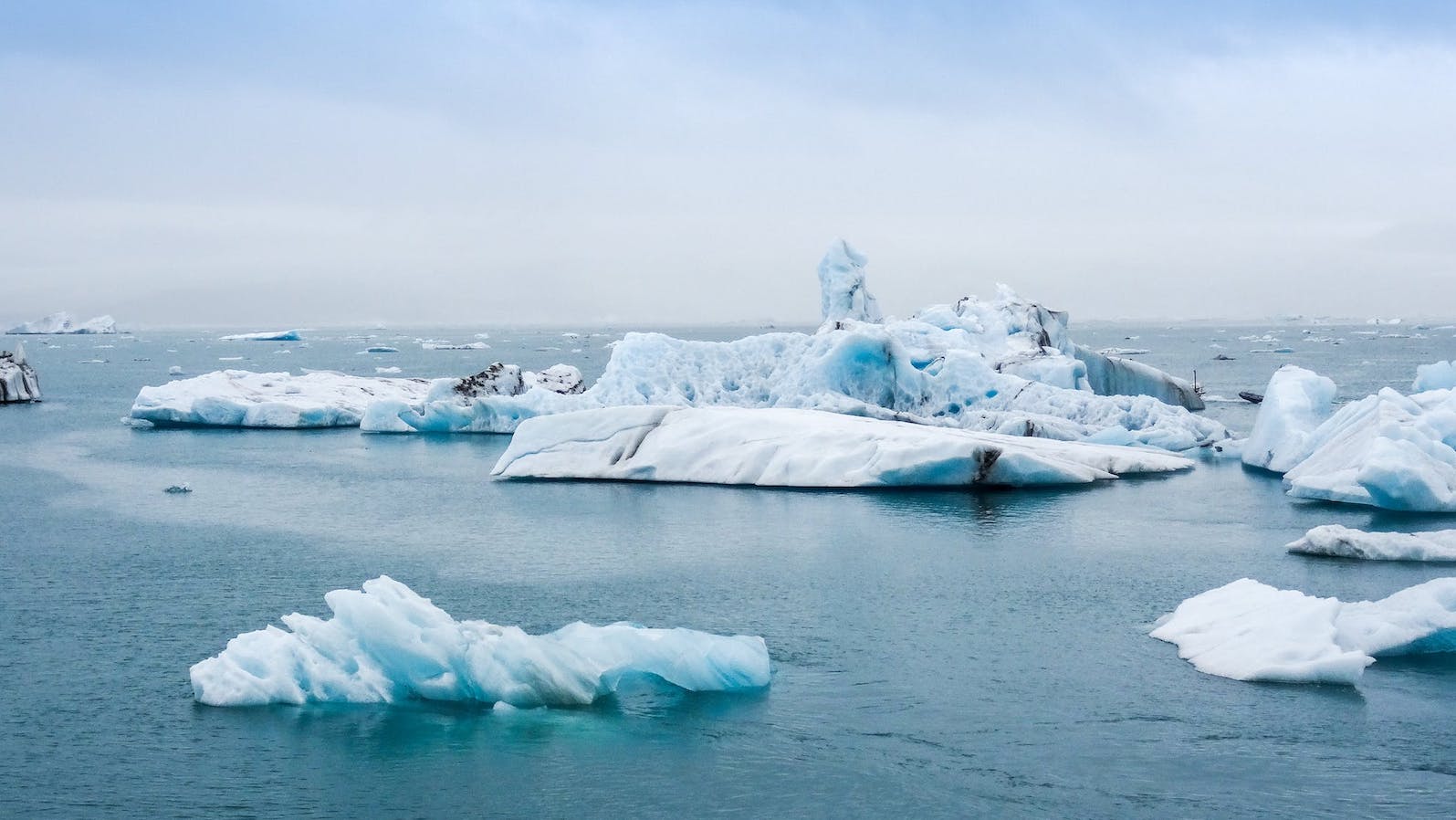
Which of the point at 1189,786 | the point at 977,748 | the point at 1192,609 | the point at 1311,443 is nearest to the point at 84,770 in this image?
the point at 977,748

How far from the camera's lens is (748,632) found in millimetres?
11375

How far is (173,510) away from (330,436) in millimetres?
11624

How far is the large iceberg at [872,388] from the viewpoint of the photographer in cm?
2645

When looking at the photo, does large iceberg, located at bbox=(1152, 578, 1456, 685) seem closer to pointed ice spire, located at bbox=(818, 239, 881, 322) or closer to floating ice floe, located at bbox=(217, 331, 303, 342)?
Result: pointed ice spire, located at bbox=(818, 239, 881, 322)

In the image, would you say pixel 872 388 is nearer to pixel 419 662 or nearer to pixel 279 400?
pixel 279 400

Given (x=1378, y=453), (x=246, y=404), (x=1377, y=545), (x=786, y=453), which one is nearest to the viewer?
(x=1377, y=545)

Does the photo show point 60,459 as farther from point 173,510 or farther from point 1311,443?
point 1311,443

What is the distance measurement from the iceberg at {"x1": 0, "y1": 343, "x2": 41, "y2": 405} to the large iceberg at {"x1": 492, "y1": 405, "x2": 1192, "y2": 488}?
2555 cm

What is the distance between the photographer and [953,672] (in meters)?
10.1

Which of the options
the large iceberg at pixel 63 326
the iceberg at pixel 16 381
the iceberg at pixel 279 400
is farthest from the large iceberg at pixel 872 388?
the large iceberg at pixel 63 326

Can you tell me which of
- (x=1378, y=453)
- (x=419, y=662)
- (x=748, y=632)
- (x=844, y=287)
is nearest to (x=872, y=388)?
(x=844, y=287)

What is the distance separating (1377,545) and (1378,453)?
334 centimetres

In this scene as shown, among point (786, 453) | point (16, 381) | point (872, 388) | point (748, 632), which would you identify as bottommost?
point (748, 632)

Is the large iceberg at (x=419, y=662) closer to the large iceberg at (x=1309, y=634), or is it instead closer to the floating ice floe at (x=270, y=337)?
the large iceberg at (x=1309, y=634)
